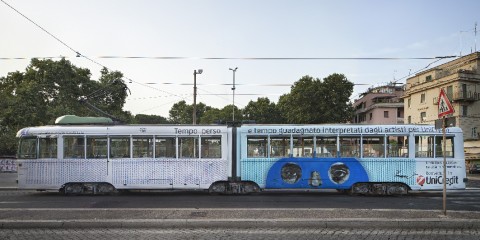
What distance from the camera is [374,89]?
77.9m

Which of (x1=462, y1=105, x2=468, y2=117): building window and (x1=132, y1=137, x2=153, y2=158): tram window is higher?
(x1=462, y1=105, x2=468, y2=117): building window

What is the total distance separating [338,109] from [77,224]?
51.0 meters

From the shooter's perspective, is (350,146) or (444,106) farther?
(350,146)

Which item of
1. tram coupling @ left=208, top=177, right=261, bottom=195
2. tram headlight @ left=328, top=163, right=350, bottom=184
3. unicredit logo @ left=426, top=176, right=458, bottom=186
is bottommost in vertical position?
tram coupling @ left=208, top=177, right=261, bottom=195

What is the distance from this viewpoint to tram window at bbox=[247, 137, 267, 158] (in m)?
16.4

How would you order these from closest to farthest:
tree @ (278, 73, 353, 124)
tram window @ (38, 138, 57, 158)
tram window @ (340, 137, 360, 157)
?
tram window @ (340, 137, 360, 157)
tram window @ (38, 138, 57, 158)
tree @ (278, 73, 353, 124)

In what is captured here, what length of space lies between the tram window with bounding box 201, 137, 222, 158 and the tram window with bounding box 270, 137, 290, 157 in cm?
211

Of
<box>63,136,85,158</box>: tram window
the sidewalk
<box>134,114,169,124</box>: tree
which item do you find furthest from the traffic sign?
<box>134,114,169,124</box>: tree

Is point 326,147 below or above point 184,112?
below

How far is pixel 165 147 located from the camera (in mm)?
16531

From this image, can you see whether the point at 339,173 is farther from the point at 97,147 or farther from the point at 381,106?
the point at 381,106

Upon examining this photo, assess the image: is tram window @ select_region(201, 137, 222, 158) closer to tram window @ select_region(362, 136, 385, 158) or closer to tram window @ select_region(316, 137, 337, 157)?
tram window @ select_region(316, 137, 337, 157)

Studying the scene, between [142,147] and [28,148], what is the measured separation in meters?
4.81

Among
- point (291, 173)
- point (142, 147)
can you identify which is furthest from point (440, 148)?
point (142, 147)
